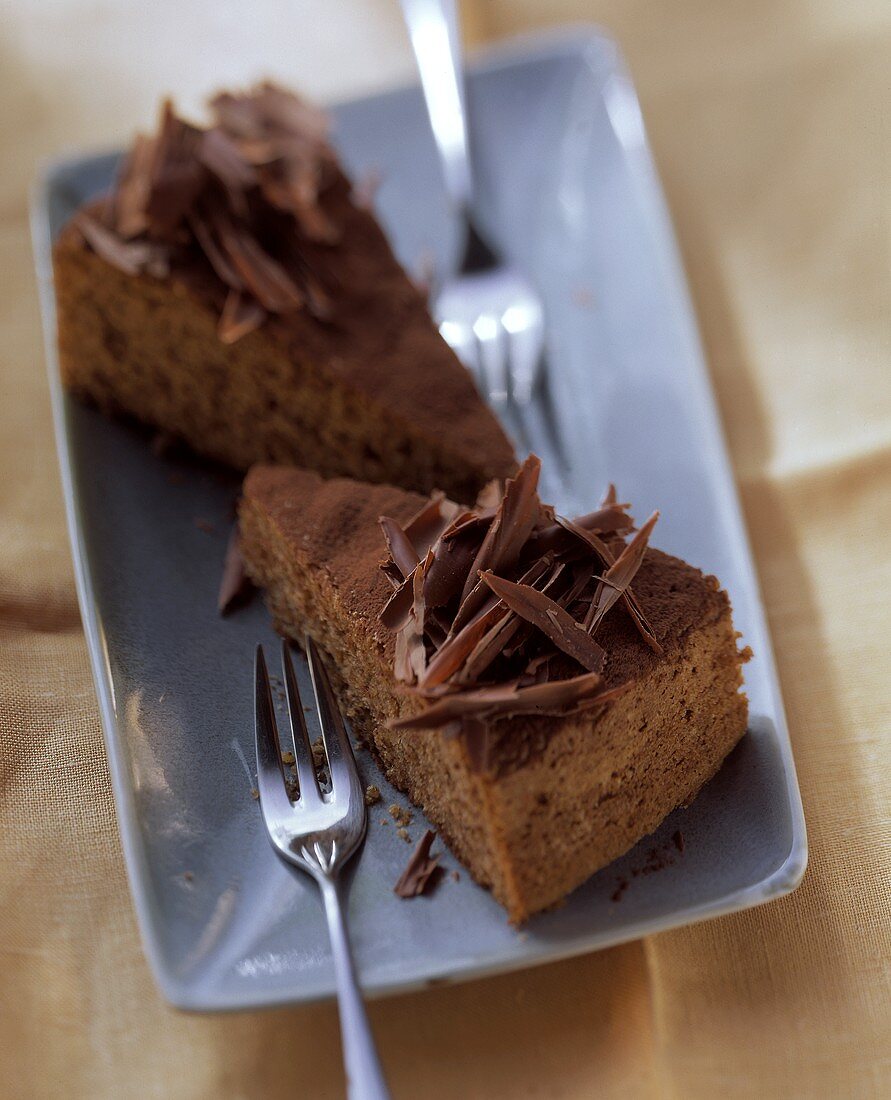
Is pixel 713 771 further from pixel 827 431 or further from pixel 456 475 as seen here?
pixel 827 431

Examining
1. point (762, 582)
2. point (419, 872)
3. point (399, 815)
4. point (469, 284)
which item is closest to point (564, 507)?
point (762, 582)

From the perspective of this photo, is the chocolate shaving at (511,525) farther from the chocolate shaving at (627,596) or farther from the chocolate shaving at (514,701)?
the chocolate shaving at (514,701)

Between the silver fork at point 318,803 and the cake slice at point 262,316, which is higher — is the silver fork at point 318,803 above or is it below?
below

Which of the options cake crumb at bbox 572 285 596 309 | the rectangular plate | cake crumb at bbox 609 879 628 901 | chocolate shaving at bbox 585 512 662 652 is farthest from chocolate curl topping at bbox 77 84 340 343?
cake crumb at bbox 609 879 628 901

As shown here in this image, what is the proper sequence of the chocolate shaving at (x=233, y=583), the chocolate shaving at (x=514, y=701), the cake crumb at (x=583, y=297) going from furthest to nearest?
1. the cake crumb at (x=583, y=297)
2. the chocolate shaving at (x=233, y=583)
3. the chocolate shaving at (x=514, y=701)

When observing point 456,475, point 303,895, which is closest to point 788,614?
point 456,475

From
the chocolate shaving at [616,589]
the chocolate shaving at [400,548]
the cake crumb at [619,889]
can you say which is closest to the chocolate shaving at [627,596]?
the chocolate shaving at [616,589]
